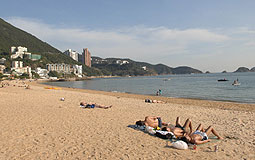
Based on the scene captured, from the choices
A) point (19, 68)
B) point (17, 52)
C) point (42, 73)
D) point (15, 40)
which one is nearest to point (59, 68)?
point (42, 73)

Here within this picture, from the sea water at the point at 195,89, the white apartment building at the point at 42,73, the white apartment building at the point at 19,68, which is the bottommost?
the sea water at the point at 195,89

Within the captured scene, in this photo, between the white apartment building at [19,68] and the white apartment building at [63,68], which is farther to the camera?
the white apartment building at [63,68]

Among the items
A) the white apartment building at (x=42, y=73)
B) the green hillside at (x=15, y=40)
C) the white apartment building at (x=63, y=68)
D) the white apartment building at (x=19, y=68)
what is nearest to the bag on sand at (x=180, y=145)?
the white apartment building at (x=19, y=68)

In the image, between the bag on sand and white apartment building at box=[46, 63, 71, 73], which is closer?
the bag on sand

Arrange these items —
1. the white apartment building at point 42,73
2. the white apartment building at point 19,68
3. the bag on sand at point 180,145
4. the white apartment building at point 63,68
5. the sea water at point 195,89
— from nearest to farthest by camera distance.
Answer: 1. the bag on sand at point 180,145
2. the sea water at point 195,89
3. the white apartment building at point 19,68
4. the white apartment building at point 42,73
5. the white apartment building at point 63,68

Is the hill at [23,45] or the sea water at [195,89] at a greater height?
the hill at [23,45]

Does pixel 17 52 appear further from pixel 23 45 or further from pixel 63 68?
pixel 63 68

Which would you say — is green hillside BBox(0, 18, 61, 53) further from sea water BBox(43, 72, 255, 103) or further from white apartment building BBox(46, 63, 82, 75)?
sea water BBox(43, 72, 255, 103)

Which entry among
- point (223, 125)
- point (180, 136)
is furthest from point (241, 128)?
point (180, 136)

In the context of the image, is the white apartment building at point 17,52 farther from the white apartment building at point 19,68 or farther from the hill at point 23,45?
the white apartment building at point 19,68

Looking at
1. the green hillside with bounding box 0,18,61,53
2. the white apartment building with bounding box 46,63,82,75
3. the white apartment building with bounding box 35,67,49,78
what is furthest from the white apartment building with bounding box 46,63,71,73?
the green hillside with bounding box 0,18,61,53

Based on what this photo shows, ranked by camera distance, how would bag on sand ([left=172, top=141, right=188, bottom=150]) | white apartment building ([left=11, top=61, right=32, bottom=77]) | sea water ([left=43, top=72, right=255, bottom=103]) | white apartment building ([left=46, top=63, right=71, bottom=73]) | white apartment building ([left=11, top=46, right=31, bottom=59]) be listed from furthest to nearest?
white apartment building ([left=46, top=63, right=71, bottom=73]) < white apartment building ([left=11, top=46, right=31, bottom=59]) < white apartment building ([left=11, top=61, right=32, bottom=77]) < sea water ([left=43, top=72, right=255, bottom=103]) < bag on sand ([left=172, top=141, right=188, bottom=150])

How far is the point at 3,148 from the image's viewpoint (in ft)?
16.8

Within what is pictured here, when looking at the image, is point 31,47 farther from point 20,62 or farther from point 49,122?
point 49,122
